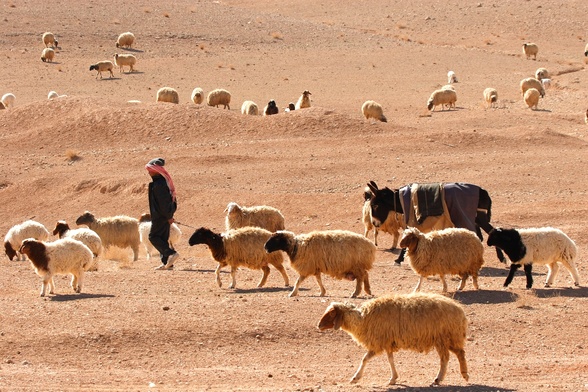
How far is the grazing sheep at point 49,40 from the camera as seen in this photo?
51.8 meters

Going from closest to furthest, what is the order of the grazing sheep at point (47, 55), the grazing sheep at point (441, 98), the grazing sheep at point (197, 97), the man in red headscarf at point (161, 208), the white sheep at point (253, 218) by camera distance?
the man in red headscarf at point (161, 208) → the white sheep at point (253, 218) → the grazing sheep at point (441, 98) → the grazing sheep at point (197, 97) → the grazing sheep at point (47, 55)

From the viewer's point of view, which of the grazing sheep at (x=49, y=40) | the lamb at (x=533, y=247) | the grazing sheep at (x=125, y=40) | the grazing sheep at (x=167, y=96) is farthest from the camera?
the grazing sheep at (x=125, y=40)

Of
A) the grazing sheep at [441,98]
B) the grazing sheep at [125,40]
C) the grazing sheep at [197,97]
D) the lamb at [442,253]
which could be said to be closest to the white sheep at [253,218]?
the lamb at [442,253]

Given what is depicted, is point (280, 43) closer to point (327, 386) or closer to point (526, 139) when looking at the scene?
point (526, 139)

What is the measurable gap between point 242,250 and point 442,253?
3.06m

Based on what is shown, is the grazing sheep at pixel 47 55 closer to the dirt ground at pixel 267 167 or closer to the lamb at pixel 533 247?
the dirt ground at pixel 267 167

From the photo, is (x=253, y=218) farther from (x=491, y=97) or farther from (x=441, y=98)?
(x=491, y=97)

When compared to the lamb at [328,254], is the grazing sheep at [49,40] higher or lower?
higher

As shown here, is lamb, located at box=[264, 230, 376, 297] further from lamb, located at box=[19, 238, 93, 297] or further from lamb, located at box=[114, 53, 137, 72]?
lamb, located at box=[114, 53, 137, 72]

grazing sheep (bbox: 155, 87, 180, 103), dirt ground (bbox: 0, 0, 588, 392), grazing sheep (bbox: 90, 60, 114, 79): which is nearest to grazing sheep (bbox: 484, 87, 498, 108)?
dirt ground (bbox: 0, 0, 588, 392)

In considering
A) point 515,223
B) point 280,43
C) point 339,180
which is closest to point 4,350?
point 515,223

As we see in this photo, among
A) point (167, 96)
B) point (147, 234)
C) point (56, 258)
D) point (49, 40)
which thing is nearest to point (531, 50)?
point (167, 96)

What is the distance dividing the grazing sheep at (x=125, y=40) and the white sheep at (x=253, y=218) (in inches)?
1354

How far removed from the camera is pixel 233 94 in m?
43.2
